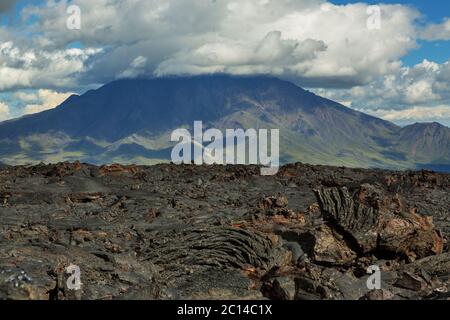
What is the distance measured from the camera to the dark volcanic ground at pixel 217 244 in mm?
22484

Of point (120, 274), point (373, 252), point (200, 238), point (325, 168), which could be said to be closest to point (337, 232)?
point (373, 252)

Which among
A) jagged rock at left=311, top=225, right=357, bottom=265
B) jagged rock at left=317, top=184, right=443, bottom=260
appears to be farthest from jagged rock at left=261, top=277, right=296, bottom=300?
jagged rock at left=317, top=184, right=443, bottom=260

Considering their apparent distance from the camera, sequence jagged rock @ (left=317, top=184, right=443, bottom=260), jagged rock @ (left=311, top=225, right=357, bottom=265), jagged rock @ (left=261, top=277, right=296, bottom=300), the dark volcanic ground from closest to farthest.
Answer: jagged rock @ (left=261, top=277, right=296, bottom=300), the dark volcanic ground, jagged rock @ (left=311, top=225, right=357, bottom=265), jagged rock @ (left=317, top=184, right=443, bottom=260)

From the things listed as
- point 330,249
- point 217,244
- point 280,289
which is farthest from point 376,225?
point 280,289

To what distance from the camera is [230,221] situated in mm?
36312

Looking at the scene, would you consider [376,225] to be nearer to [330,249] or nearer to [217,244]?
[330,249]

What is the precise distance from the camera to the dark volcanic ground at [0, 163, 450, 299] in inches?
885

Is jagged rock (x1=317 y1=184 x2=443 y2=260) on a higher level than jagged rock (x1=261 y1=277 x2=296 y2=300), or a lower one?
higher

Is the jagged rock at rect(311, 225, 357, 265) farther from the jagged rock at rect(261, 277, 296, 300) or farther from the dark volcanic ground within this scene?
the jagged rock at rect(261, 277, 296, 300)

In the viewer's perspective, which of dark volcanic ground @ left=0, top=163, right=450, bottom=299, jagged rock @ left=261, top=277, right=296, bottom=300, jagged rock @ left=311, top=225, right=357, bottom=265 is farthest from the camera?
jagged rock @ left=311, top=225, right=357, bottom=265

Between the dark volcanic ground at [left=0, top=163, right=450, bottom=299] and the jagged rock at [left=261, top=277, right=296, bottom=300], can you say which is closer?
the jagged rock at [left=261, top=277, right=296, bottom=300]

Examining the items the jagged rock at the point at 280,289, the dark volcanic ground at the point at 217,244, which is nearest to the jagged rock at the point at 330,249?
the dark volcanic ground at the point at 217,244

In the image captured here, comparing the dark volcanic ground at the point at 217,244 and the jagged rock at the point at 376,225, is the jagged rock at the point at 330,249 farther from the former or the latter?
the jagged rock at the point at 376,225

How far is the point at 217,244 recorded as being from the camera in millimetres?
29469
